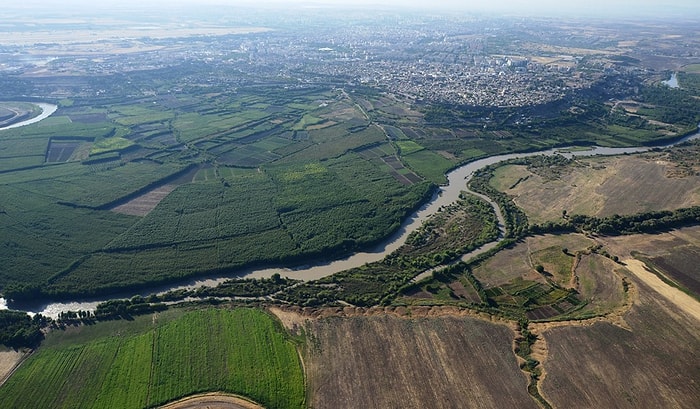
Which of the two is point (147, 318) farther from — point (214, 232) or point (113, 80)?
point (113, 80)

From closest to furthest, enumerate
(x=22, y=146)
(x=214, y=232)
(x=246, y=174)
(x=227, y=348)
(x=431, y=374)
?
1. (x=431, y=374)
2. (x=227, y=348)
3. (x=214, y=232)
4. (x=246, y=174)
5. (x=22, y=146)

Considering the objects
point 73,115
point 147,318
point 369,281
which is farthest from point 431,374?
point 73,115

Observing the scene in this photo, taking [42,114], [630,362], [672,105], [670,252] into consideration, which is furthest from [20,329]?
[672,105]

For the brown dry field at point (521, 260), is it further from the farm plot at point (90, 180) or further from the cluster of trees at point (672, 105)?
the cluster of trees at point (672, 105)

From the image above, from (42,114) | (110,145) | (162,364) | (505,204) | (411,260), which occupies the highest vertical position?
(110,145)

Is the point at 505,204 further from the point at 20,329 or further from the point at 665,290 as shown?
the point at 20,329

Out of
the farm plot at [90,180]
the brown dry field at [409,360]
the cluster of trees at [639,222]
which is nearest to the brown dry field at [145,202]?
the farm plot at [90,180]

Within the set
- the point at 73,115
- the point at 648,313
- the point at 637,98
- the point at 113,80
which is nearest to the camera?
the point at 648,313
